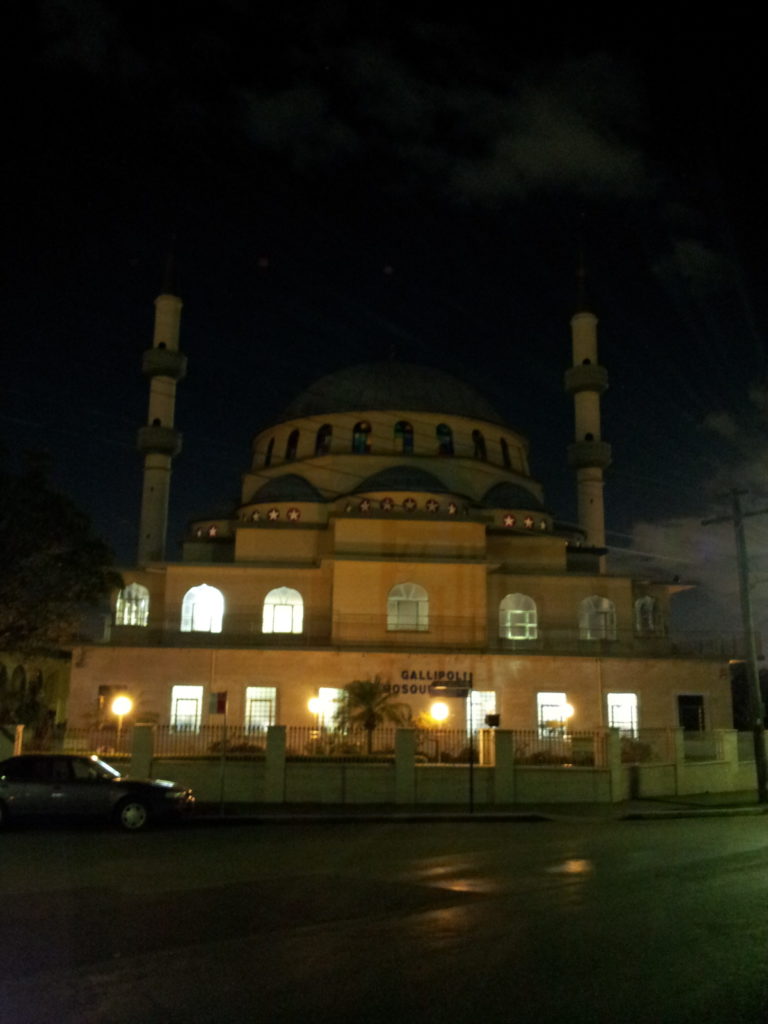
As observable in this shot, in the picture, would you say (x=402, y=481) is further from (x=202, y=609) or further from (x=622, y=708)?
(x=622, y=708)

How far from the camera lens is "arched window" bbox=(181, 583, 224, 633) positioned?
36.7 meters

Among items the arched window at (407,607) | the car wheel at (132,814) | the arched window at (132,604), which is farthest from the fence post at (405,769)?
the arched window at (132,604)

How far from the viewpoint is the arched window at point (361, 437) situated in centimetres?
4316

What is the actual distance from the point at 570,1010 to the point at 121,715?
28.9m

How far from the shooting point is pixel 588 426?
45.3 meters

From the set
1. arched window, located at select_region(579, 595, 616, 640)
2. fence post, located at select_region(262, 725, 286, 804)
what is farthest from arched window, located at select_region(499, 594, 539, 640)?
fence post, located at select_region(262, 725, 286, 804)

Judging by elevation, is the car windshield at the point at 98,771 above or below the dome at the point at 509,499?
below

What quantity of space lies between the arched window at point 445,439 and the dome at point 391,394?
71 centimetres

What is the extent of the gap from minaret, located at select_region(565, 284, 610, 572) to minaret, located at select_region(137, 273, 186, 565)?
62.6 feet

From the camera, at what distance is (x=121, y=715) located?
107 feet

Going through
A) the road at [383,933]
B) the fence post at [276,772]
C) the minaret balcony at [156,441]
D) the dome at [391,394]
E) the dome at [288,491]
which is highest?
the dome at [391,394]

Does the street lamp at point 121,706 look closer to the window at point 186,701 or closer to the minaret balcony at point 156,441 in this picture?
the window at point 186,701

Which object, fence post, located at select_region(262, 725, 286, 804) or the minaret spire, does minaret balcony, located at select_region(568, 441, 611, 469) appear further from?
fence post, located at select_region(262, 725, 286, 804)

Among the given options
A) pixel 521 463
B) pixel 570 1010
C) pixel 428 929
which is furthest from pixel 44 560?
pixel 521 463
